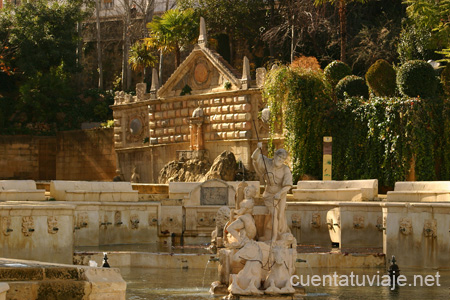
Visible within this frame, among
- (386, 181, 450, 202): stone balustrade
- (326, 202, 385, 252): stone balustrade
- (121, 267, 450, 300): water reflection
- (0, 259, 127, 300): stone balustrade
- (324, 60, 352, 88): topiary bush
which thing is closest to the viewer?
(0, 259, 127, 300): stone balustrade

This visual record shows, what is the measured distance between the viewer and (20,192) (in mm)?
22156

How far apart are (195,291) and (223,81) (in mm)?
20491

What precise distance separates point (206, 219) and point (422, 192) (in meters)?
5.65

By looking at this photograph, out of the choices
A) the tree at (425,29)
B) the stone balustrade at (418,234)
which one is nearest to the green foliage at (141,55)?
the tree at (425,29)

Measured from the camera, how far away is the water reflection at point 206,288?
539 inches

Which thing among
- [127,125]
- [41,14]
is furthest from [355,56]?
[41,14]

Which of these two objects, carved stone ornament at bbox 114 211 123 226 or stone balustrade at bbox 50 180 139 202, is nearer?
carved stone ornament at bbox 114 211 123 226

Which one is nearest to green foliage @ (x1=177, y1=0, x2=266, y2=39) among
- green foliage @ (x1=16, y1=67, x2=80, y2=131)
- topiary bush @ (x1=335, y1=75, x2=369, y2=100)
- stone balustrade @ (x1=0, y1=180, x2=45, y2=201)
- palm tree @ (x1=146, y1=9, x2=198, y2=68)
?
palm tree @ (x1=146, y1=9, x2=198, y2=68)

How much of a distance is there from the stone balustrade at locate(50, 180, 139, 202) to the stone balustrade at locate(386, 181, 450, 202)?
715cm

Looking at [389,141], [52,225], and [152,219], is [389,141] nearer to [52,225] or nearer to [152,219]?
[152,219]

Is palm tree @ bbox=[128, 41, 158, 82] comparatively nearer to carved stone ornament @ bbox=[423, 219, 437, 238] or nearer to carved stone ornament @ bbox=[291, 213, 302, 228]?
carved stone ornament @ bbox=[291, 213, 302, 228]

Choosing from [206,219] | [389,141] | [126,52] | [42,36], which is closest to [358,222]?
[206,219]

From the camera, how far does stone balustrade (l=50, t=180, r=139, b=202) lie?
22547 millimetres

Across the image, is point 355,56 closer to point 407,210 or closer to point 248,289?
point 407,210
